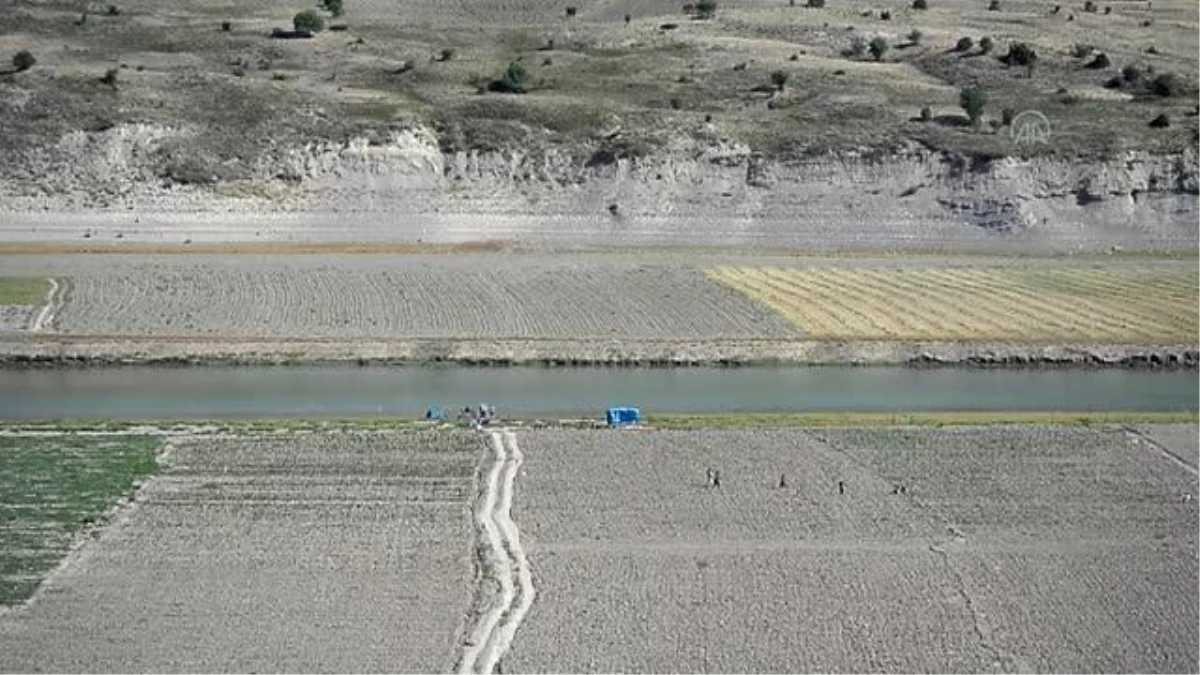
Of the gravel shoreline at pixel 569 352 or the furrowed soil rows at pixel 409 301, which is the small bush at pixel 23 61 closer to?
the furrowed soil rows at pixel 409 301

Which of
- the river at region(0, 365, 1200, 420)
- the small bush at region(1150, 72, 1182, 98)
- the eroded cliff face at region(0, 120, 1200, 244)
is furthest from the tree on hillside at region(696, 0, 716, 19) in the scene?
the river at region(0, 365, 1200, 420)

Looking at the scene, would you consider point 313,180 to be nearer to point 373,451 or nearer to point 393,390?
point 393,390

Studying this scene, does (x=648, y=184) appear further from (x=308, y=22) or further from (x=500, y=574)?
(x=500, y=574)

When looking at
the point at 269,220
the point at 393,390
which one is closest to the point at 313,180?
the point at 269,220

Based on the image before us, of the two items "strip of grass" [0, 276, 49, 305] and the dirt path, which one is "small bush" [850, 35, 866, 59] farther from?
the dirt path

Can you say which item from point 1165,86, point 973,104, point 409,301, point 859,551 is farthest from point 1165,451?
point 1165,86

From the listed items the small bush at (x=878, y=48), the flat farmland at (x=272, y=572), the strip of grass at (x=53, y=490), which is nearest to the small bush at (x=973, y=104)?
the small bush at (x=878, y=48)
